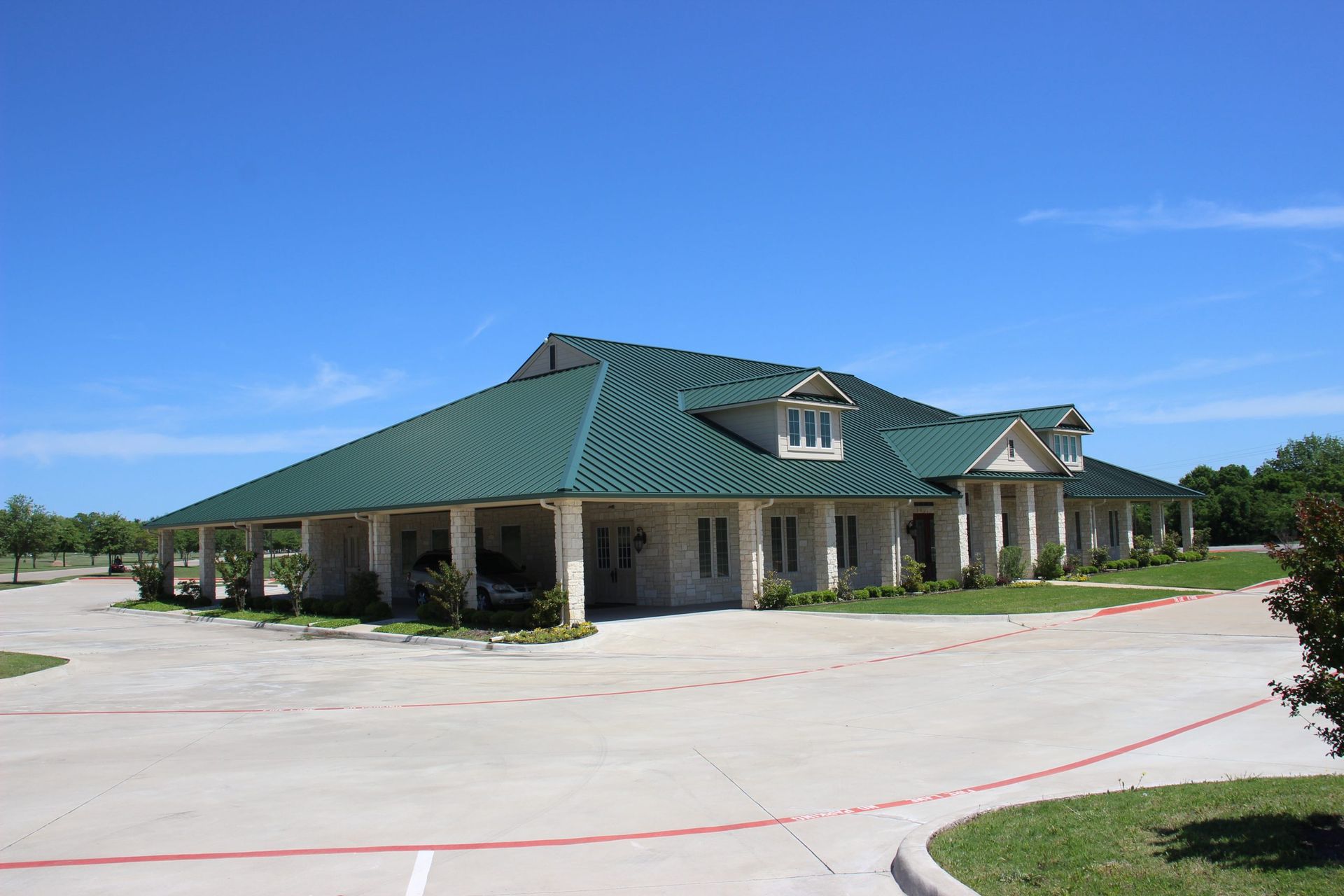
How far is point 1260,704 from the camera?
11.7 m

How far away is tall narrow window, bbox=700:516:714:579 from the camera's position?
1078 inches

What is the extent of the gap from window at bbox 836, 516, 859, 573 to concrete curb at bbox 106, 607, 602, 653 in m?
12.1

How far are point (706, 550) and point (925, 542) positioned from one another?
10.2 metres

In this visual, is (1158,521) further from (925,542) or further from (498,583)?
(498,583)

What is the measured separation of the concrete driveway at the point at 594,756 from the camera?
22.0 feet

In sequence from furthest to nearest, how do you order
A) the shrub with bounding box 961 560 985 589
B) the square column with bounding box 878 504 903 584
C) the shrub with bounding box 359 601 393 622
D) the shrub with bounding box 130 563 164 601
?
the shrub with bounding box 130 563 164 601
the shrub with bounding box 961 560 985 589
the square column with bounding box 878 504 903 584
the shrub with bounding box 359 601 393 622

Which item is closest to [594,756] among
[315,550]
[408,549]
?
[315,550]

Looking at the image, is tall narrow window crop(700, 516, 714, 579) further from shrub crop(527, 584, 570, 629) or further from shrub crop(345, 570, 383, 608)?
shrub crop(345, 570, 383, 608)

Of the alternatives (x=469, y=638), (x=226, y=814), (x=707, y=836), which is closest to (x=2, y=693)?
(x=469, y=638)

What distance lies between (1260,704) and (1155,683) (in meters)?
1.89

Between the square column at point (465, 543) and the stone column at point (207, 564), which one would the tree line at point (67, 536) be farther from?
the square column at point (465, 543)

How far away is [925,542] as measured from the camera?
34094mm

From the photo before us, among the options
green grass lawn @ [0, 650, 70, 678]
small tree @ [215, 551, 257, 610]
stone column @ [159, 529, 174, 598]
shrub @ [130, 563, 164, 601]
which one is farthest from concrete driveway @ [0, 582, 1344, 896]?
stone column @ [159, 529, 174, 598]

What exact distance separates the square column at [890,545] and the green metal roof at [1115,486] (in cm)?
1208
